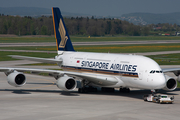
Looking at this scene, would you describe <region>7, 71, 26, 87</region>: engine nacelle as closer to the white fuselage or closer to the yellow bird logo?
the white fuselage

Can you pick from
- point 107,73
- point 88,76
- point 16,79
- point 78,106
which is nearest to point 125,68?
point 107,73

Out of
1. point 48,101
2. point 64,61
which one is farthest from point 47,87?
point 48,101

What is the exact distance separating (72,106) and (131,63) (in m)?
7.76

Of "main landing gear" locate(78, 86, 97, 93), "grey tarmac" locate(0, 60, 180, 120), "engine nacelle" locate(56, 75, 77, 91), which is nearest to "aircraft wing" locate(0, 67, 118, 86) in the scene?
"engine nacelle" locate(56, 75, 77, 91)

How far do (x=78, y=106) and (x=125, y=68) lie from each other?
22.3 ft

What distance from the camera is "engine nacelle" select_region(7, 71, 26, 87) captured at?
32428mm

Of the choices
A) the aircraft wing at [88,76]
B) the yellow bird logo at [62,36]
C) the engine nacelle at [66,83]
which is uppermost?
the yellow bird logo at [62,36]

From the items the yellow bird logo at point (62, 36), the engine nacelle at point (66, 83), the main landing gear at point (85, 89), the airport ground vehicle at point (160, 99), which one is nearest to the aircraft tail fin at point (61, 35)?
the yellow bird logo at point (62, 36)

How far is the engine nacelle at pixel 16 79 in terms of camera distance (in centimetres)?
3243

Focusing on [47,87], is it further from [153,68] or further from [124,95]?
[153,68]

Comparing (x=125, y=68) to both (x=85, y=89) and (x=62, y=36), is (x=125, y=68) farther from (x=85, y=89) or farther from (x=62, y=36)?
(x=62, y=36)

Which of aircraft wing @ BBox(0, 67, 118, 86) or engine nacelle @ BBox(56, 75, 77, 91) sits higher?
aircraft wing @ BBox(0, 67, 118, 86)

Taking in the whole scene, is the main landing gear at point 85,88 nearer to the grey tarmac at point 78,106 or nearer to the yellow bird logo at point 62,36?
the grey tarmac at point 78,106

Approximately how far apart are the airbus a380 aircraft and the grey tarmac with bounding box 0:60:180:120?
1451 millimetres
